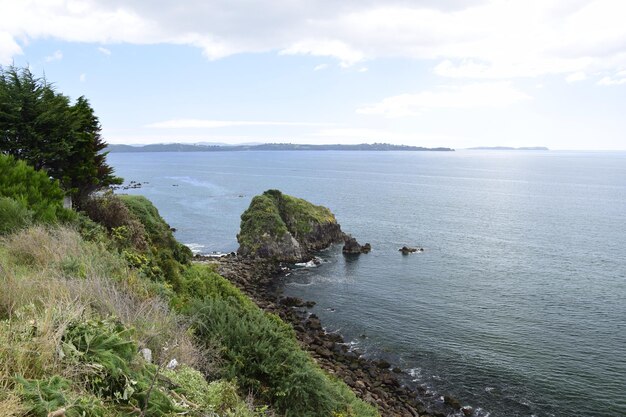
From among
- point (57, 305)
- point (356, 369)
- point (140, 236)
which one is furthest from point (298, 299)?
point (57, 305)

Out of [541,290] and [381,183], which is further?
[381,183]

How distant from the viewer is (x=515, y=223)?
87.2 meters

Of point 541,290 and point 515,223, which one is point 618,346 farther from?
point 515,223

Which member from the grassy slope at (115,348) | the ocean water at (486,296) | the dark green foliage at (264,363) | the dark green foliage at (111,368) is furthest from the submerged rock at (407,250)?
the dark green foliage at (111,368)

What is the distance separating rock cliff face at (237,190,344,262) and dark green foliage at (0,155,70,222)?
144ft

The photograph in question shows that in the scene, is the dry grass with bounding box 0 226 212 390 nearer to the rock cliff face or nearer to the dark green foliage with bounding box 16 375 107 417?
the dark green foliage with bounding box 16 375 107 417

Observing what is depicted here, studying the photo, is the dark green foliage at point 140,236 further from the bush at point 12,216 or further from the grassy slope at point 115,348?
the grassy slope at point 115,348

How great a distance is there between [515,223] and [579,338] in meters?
56.8

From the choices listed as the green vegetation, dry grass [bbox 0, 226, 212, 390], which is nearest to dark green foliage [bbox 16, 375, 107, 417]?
dry grass [bbox 0, 226, 212, 390]

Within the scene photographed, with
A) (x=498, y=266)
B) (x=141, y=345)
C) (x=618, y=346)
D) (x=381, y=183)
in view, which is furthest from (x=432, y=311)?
(x=381, y=183)

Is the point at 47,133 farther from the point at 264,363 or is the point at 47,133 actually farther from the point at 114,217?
the point at 264,363

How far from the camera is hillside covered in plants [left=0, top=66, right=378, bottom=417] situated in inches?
193

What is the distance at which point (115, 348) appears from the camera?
5.87 meters

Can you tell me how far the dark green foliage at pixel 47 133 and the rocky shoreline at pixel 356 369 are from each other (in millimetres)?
20535
